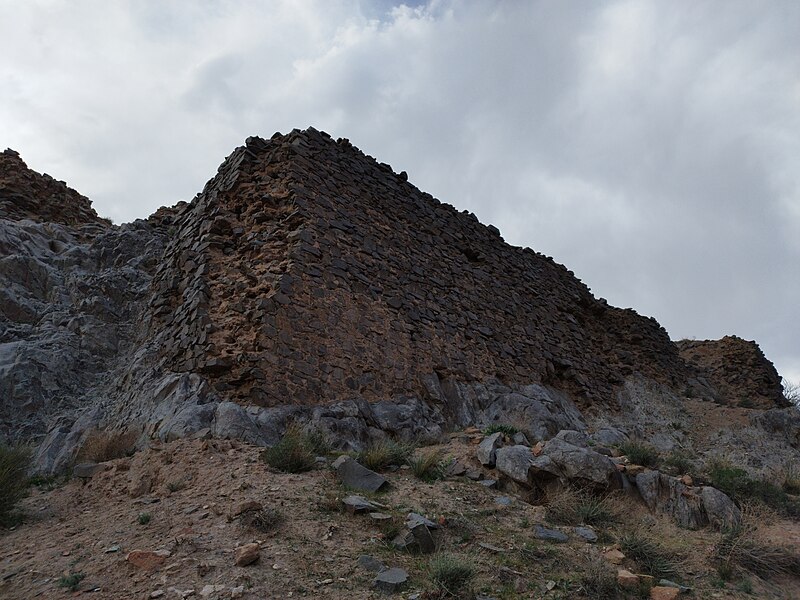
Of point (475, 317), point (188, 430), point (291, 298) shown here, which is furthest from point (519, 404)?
point (188, 430)

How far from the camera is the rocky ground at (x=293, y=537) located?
372cm

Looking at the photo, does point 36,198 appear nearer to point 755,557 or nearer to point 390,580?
point 390,580

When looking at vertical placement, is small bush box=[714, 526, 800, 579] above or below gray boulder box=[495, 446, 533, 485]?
below

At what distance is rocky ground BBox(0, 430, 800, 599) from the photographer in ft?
12.2

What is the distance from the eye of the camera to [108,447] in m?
6.72

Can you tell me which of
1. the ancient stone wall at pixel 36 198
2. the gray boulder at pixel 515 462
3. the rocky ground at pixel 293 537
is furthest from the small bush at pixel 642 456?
the ancient stone wall at pixel 36 198

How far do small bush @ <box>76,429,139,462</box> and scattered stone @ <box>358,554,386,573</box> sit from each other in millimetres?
4024

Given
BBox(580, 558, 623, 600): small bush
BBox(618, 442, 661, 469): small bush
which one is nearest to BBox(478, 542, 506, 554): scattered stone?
BBox(580, 558, 623, 600): small bush

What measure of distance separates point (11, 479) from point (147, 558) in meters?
2.86

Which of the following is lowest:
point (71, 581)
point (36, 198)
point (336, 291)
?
point (71, 581)

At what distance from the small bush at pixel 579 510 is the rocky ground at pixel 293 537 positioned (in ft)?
0.15

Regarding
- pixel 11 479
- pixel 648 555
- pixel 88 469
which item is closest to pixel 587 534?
pixel 648 555

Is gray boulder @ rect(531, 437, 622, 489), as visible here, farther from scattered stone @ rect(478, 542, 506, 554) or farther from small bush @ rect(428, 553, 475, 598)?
small bush @ rect(428, 553, 475, 598)

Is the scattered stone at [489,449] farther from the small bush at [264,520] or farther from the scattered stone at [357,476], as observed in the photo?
the small bush at [264,520]
